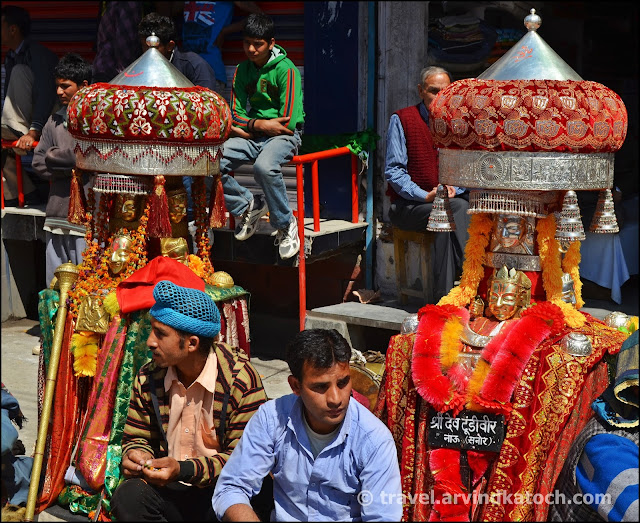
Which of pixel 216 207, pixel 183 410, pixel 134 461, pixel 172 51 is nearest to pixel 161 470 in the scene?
pixel 134 461

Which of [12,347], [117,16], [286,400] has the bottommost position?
[12,347]

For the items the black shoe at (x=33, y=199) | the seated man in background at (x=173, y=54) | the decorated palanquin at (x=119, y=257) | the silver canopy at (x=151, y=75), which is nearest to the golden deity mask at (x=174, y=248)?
the decorated palanquin at (x=119, y=257)

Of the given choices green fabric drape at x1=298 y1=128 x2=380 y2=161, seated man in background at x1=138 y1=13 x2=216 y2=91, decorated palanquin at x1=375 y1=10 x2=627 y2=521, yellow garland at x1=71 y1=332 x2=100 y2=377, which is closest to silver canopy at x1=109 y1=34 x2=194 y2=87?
seated man in background at x1=138 y1=13 x2=216 y2=91

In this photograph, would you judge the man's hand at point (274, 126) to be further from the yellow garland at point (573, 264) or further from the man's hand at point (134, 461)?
the man's hand at point (134, 461)

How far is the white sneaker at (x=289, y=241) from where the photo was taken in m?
6.16

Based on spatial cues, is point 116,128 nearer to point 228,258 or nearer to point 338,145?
point 228,258

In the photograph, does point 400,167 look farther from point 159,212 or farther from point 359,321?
point 159,212

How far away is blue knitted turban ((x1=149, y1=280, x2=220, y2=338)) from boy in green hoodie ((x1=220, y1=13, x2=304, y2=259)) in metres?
2.29

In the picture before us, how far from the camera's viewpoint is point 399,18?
6762 millimetres

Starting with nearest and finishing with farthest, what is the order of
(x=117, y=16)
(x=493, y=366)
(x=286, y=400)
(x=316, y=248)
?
(x=286, y=400) → (x=493, y=366) → (x=316, y=248) → (x=117, y=16)

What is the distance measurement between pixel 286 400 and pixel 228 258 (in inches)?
132

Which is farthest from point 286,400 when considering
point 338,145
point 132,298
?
point 338,145

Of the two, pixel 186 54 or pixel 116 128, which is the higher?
pixel 186 54

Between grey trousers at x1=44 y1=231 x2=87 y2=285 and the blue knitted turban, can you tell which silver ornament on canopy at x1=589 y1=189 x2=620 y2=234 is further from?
grey trousers at x1=44 y1=231 x2=87 y2=285
